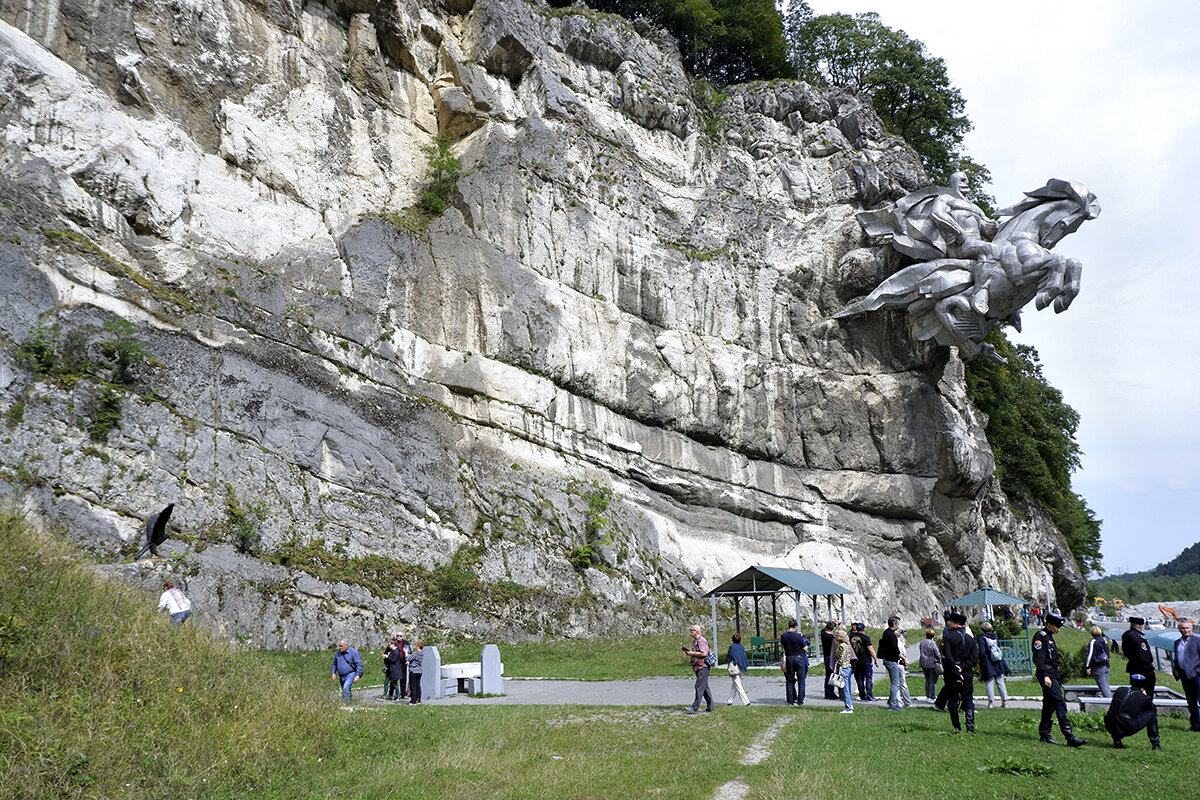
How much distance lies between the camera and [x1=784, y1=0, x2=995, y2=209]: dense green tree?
55.1 m

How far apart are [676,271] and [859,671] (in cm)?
2394

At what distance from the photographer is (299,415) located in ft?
75.3

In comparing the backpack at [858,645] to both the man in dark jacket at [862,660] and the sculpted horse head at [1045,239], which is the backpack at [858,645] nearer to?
the man in dark jacket at [862,660]

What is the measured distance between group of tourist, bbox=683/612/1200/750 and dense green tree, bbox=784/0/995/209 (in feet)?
157

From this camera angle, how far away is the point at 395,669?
1525 centimetres

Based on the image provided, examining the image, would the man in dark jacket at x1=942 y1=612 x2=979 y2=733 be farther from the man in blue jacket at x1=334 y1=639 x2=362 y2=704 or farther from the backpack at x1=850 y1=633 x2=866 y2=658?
the man in blue jacket at x1=334 y1=639 x2=362 y2=704

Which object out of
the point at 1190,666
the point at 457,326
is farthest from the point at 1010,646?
the point at 457,326

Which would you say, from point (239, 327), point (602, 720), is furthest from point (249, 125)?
point (602, 720)

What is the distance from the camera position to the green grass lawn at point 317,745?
7.38m

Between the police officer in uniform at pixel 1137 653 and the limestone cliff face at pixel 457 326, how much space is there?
1594 centimetres

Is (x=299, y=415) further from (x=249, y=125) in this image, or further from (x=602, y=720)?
(x=602, y=720)

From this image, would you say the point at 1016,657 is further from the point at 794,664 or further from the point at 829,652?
the point at 794,664

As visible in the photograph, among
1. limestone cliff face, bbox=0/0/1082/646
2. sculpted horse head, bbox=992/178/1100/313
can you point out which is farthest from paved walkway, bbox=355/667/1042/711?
sculpted horse head, bbox=992/178/1100/313

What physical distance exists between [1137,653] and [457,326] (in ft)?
74.4
